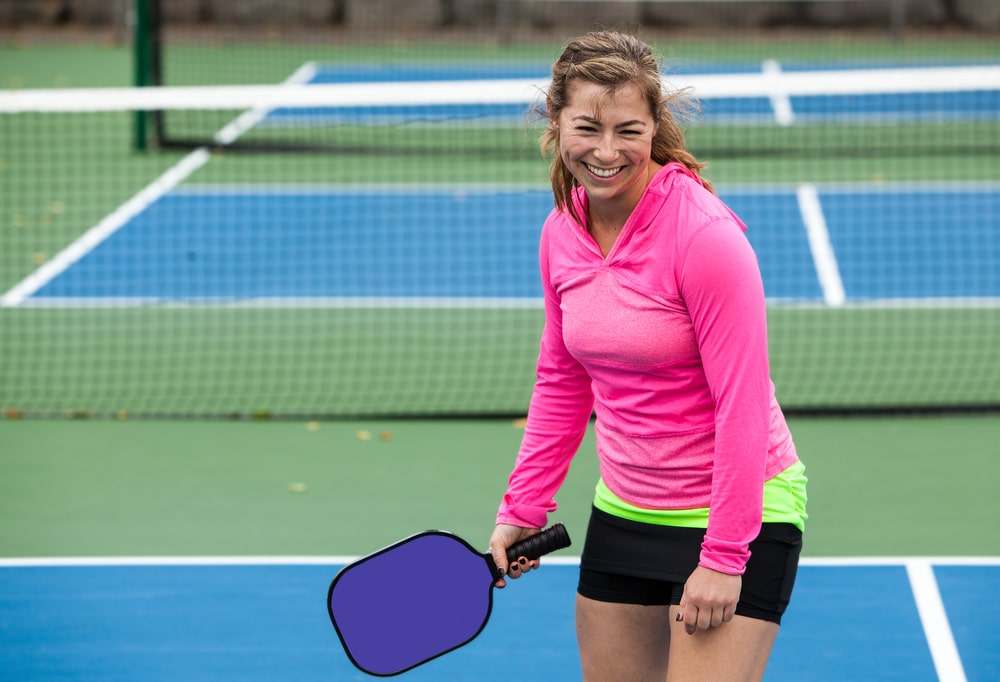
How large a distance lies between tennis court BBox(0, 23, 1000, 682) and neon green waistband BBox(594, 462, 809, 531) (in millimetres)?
1973

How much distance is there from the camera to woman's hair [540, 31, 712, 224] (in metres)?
3.11

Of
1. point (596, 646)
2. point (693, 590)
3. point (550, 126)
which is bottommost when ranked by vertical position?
point (596, 646)

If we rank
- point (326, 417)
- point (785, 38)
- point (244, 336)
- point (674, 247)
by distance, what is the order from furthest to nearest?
point (785, 38) < point (244, 336) < point (326, 417) < point (674, 247)

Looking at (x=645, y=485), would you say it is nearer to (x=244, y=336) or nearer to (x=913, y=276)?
(x=244, y=336)

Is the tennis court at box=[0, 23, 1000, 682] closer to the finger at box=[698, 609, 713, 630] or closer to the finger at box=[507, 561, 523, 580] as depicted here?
the finger at box=[507, 561, 523, 580]

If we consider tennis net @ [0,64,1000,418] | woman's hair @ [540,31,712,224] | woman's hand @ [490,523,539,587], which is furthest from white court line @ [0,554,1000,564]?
woman's hair @ [540,31,712,224]

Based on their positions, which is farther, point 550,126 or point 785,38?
point 785,38

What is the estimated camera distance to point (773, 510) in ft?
10.6

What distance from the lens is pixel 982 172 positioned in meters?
13.7

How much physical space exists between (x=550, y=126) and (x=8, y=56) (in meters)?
19.0

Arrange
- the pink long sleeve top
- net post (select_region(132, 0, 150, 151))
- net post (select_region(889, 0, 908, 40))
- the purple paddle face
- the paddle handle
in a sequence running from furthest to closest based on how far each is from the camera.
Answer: net post (select_region(889, 0, 908, 40)) < net post (select_region(132, 0, 150, 151)) < the paddle handle < the purple paddle face < the pink long sleeve top

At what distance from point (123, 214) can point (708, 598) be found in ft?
32.8

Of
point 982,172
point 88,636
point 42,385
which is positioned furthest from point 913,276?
point 88,636

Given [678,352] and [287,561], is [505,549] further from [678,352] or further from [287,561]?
[287,561]
